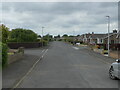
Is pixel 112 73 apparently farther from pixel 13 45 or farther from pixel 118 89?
pixel 13 45

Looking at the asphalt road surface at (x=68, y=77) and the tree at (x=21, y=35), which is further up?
the tree at (x=21, y=35)

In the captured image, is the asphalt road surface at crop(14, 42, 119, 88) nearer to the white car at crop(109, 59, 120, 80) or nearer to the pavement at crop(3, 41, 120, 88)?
the pavement at crop(3, 41, 120, 88)

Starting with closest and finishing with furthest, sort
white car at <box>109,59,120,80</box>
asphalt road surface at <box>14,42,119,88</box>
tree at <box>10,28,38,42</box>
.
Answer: asphalt road surface at <box>14,42,119,88</box> < white car at <box>109,59,120,80</box> < tree at <box>10,28,38,42</box>

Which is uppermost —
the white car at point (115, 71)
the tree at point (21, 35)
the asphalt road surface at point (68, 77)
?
the tree at point (21, 35)

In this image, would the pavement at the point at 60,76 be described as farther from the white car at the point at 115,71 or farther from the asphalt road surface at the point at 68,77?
the white car at the point at 115,71

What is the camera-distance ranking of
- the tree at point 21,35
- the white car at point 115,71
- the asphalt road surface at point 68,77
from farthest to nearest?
the tree at point 21,35 < the white car at point 115,71 < the asphalt road surface at point 68,77

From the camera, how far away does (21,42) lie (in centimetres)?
6006

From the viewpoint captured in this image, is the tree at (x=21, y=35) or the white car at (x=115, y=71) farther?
the tree at (x=21, y=35)

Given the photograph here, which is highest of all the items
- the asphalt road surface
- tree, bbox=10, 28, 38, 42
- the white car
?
tree, bbox=10, 28, 38, 42

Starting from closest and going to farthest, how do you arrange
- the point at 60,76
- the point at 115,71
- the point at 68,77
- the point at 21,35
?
the point at 115,71
the point at 68,77
the point at 60,76
the point at 21,35

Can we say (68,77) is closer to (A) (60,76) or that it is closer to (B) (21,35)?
(A) (60,76)

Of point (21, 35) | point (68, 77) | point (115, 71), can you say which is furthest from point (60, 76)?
point (21, 35)

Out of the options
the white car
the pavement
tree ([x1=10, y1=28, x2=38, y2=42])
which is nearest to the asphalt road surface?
the pavement

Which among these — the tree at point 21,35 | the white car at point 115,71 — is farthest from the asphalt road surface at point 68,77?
the tree at point 21,35
